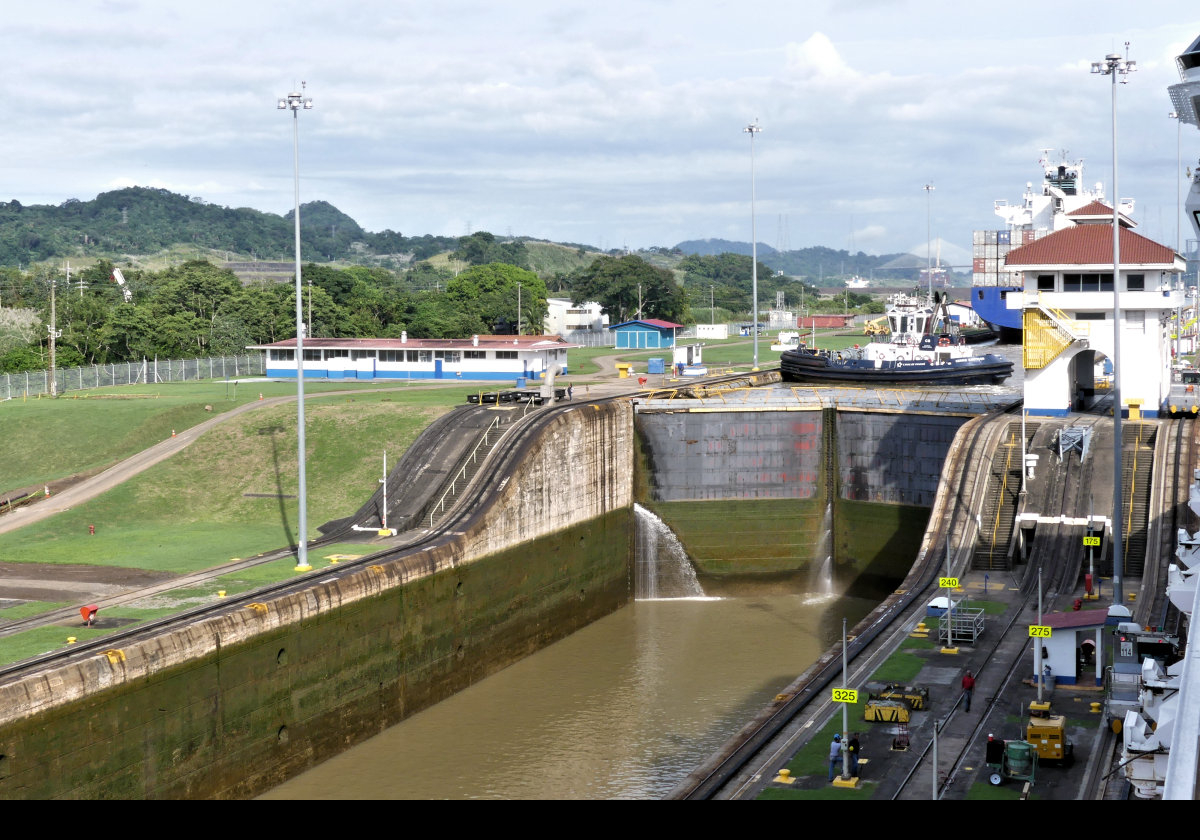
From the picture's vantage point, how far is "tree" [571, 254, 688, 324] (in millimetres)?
152500

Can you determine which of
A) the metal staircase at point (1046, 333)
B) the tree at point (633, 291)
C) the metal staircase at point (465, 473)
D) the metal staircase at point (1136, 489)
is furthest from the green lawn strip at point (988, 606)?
the tree at point (633, 291)

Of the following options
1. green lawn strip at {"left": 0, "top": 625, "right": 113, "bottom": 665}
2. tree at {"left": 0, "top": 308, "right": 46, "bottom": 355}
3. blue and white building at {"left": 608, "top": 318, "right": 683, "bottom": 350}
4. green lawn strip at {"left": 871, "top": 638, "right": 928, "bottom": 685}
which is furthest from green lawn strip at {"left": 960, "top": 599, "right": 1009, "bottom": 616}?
tree at {"left": 0, "top": 308, "right": 46, "bottom": 355}

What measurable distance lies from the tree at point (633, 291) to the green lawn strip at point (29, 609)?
118 m

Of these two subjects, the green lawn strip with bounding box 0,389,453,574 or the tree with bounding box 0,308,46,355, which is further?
the tree with bounding box 0,308,46,355

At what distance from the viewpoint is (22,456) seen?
59.4 m

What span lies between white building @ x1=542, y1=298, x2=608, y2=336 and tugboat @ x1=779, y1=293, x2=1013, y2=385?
7501 cm

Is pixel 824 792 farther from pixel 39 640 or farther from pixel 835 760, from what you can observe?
pixel 39 640

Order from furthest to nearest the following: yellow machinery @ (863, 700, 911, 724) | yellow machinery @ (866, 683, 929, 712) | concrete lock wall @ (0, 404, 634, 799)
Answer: yellow machinery @ (866, 683, 929, 712)
yellow machinery @ (863, 700, 911, 724)
concrete lock wall @ (0, 404, 634, 799)

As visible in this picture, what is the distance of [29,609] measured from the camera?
35.1 metres

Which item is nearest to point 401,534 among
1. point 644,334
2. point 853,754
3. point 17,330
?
point 853,754

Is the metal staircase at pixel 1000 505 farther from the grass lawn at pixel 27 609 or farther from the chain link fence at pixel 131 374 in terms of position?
the chain link fence at pixel 131 374

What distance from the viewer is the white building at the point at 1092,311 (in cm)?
5206

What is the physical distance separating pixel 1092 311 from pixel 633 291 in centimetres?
10109

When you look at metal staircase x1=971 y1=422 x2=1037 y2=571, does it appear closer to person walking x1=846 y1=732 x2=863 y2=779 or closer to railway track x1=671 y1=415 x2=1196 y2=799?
railway track x1=671 y1=415 x2=1196 y2=799
